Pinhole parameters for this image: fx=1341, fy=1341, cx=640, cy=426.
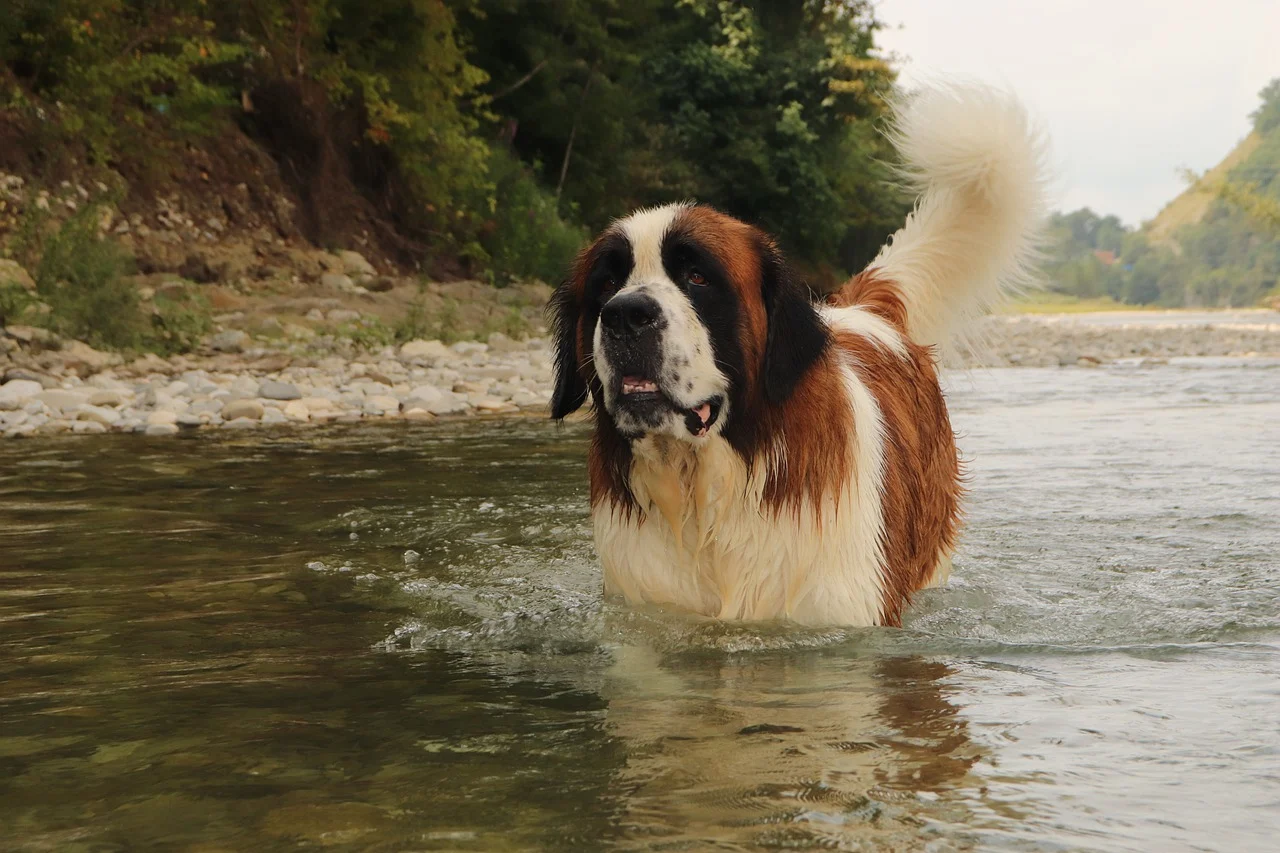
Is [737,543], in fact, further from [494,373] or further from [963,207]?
[494,373]

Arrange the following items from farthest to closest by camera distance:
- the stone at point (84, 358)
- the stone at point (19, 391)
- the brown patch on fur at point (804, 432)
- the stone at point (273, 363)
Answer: the stone at point (273, 363), the stone at point (84, 358), the stone at point (19, 391), the brown patch on fur at point (804, 432)

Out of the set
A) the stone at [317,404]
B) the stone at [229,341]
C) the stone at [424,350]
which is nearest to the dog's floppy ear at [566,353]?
the stone at [317,404]

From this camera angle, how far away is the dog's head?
324cm

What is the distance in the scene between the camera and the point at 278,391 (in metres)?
9.56

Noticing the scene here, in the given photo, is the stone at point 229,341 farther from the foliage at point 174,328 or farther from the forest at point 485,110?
the forest at point 485,110

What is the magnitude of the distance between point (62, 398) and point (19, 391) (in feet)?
1.06

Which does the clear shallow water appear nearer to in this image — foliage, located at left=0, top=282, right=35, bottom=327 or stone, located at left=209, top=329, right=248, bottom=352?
foliage, located at left=0, top=282, right=35, bottom=327

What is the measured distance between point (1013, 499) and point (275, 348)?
7905 mm

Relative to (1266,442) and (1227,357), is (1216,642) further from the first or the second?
(1227,357)

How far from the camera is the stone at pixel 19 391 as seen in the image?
8594 millimetres

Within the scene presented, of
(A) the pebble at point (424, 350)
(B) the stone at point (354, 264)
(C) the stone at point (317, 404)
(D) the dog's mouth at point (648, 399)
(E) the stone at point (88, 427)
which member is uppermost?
(B) the stone at point (354, 264)

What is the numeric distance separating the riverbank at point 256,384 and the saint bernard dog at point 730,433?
181 cm

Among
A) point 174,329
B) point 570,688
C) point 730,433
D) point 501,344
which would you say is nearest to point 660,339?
point 730,433

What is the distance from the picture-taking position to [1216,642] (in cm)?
335
